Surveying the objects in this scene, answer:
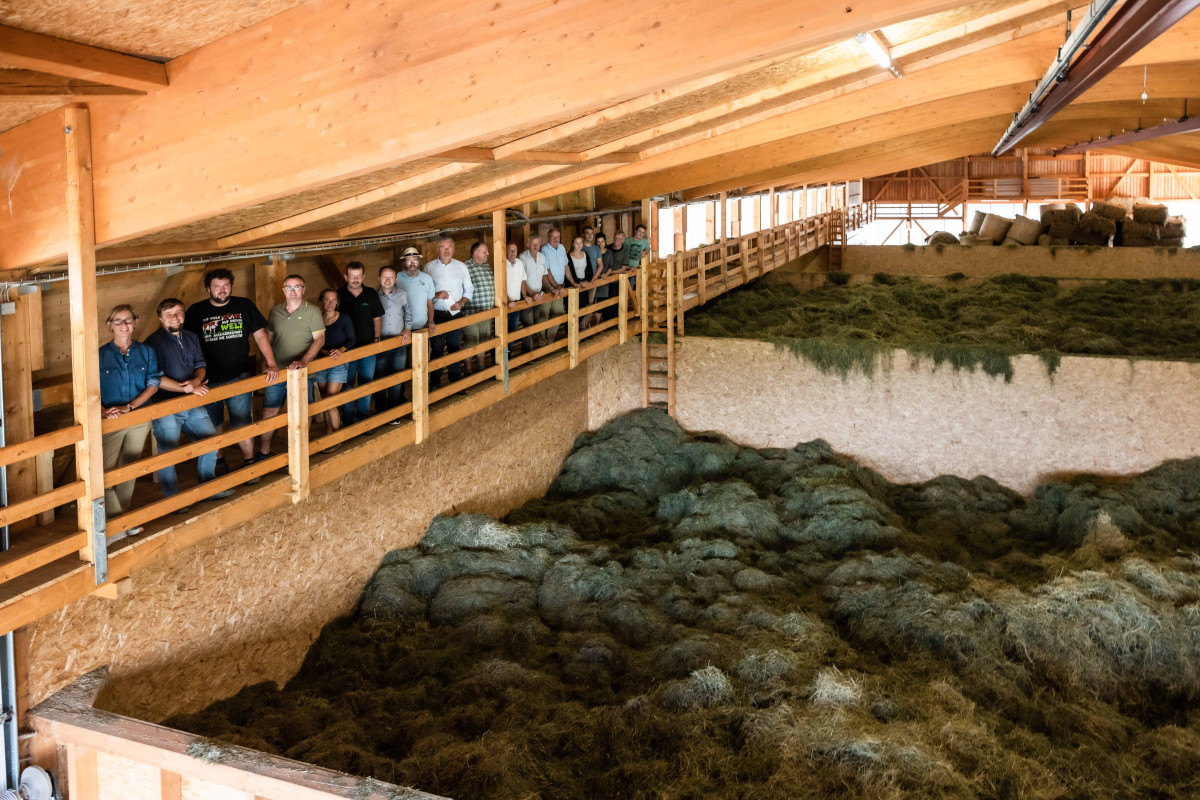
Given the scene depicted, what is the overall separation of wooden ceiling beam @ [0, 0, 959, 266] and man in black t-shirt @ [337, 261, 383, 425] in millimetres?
2272

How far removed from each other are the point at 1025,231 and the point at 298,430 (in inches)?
754

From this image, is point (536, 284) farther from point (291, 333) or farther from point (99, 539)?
point (99, 539)

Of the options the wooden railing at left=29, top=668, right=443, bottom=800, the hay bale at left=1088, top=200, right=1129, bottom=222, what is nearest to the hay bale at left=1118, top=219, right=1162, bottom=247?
the hay bale at left=1088, top=200, right=1129, bottom=222

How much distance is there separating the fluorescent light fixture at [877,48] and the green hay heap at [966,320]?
5.30 m

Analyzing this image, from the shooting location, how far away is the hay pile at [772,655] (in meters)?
5.85

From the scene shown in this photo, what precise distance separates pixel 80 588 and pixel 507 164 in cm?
412

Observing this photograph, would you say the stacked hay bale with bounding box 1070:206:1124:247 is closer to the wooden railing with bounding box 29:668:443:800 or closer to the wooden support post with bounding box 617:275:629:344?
the wooden support post with bounding box 617:275:629:344

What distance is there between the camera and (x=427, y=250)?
10336mm

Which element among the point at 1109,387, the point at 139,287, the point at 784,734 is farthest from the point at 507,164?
the point at 1109,387

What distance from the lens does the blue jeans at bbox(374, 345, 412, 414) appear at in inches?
321

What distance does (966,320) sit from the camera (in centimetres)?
1441

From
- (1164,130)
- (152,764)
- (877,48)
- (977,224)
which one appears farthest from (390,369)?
(977,224)

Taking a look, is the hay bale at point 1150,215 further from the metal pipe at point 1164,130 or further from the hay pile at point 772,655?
the hay pile at point 772,655

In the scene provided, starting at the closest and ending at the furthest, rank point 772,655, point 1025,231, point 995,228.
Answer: point 772,655
point 1025,231
point 995,228
